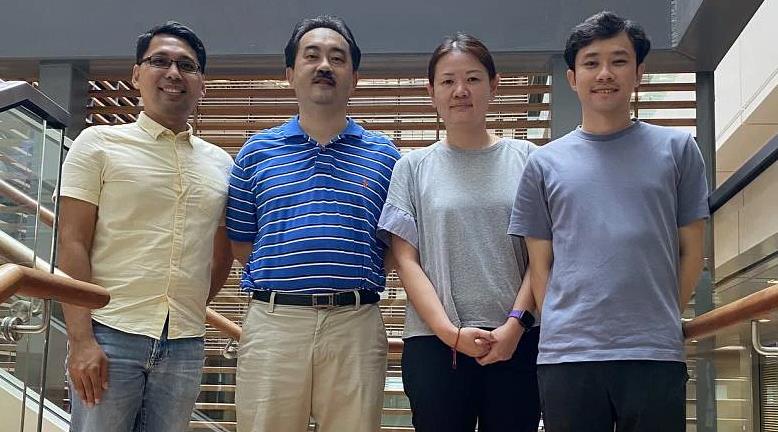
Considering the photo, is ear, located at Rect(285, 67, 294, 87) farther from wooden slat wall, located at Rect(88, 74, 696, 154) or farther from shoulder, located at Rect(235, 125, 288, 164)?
wooden slat wall, located at Rect(88, 74, 696, 154)

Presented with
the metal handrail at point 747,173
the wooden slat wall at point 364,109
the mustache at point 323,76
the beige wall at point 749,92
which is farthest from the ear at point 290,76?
the beige wall at point 749,92

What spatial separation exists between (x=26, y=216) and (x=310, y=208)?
732 mm

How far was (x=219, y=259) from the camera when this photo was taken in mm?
2775

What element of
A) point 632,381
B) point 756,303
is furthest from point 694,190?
point 632,381

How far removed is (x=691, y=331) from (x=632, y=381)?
1.16 ft

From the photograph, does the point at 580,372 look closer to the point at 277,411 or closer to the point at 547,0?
the point at 277,411

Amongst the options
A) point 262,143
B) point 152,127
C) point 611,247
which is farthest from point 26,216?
point 611,247

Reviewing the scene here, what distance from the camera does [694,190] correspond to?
215 cm

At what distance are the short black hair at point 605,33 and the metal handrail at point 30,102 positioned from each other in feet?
4.40

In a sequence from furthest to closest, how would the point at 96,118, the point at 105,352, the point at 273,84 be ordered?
1. the point at 273,84
2. the point at 96,118
3. the point at 105,352

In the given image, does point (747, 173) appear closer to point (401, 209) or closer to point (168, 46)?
point (401, 209)

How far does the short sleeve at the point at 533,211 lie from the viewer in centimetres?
218

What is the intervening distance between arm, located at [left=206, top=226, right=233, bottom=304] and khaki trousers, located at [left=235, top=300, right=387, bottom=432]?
366 mm

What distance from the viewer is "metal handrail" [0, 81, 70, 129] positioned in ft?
7.09
